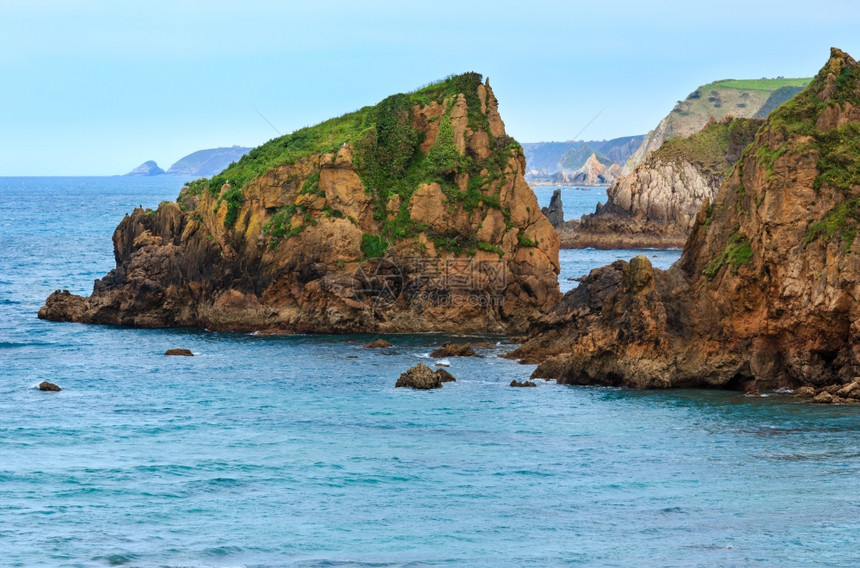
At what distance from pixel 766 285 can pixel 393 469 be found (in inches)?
769

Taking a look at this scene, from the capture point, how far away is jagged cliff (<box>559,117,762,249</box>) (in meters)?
141

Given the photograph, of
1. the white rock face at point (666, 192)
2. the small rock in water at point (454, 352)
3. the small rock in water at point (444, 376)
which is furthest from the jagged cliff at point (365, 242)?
the white rock face at point (666, 192)

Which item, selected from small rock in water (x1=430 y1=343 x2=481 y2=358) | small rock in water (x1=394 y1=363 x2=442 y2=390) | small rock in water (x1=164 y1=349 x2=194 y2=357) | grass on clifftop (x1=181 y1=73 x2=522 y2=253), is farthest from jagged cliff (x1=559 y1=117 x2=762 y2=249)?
small rock in water (x1=394 y1=363 x2=442 y2=390)

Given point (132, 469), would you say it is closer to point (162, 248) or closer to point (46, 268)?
point (162, 248)

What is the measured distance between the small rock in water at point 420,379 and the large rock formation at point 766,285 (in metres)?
5.16

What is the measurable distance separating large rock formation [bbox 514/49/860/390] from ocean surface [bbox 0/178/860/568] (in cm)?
171

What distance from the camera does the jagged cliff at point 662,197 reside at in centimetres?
14088

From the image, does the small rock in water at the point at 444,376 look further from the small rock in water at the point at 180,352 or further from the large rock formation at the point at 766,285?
the small rock in water at the point at 180,352

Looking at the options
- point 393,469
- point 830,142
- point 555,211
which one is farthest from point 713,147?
point 393,469

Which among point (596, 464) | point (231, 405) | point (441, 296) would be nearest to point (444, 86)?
point (441, 296)

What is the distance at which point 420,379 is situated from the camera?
52656 millimetres

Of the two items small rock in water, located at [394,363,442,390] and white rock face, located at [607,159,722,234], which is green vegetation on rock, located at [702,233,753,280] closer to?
small rock in water, located at [394,363,442,390]

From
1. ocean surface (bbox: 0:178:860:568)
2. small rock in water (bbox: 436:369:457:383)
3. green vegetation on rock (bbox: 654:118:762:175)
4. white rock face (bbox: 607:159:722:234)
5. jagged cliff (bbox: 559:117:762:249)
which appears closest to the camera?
ocean surface (bbox: 0:178:860:568)

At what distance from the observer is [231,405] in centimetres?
4994
